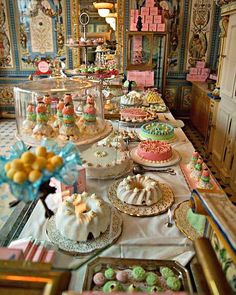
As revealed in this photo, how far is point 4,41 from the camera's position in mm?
5520

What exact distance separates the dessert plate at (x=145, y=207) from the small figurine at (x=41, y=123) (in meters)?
0.47

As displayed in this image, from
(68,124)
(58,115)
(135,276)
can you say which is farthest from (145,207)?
(58,115)

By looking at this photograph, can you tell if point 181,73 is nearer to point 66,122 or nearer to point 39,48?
point 39,48

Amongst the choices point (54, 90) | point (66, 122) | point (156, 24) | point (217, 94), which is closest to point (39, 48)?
point (156, 24)

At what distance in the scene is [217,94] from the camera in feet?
12.3

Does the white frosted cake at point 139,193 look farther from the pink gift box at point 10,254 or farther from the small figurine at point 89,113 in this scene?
the pink gift box at point 10,254

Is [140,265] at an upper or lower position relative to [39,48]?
lower

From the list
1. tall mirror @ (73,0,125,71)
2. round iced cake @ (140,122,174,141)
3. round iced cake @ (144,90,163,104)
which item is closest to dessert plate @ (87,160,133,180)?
round iced cake @ (140,122,174,141)

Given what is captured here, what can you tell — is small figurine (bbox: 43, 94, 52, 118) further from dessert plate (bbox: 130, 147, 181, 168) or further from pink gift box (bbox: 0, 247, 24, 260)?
pink gift box (bbox: 0, 247, 24, 260)

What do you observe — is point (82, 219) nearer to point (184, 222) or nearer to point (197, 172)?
point (184, 222)

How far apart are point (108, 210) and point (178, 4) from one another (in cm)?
493

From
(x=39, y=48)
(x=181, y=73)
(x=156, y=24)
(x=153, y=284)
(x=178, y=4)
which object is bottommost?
(x=153, y=284)

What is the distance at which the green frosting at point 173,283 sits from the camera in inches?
36.2

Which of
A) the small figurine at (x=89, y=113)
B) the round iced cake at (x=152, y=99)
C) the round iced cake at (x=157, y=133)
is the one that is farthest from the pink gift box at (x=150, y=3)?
the small figurine at (x=89, y=113)
